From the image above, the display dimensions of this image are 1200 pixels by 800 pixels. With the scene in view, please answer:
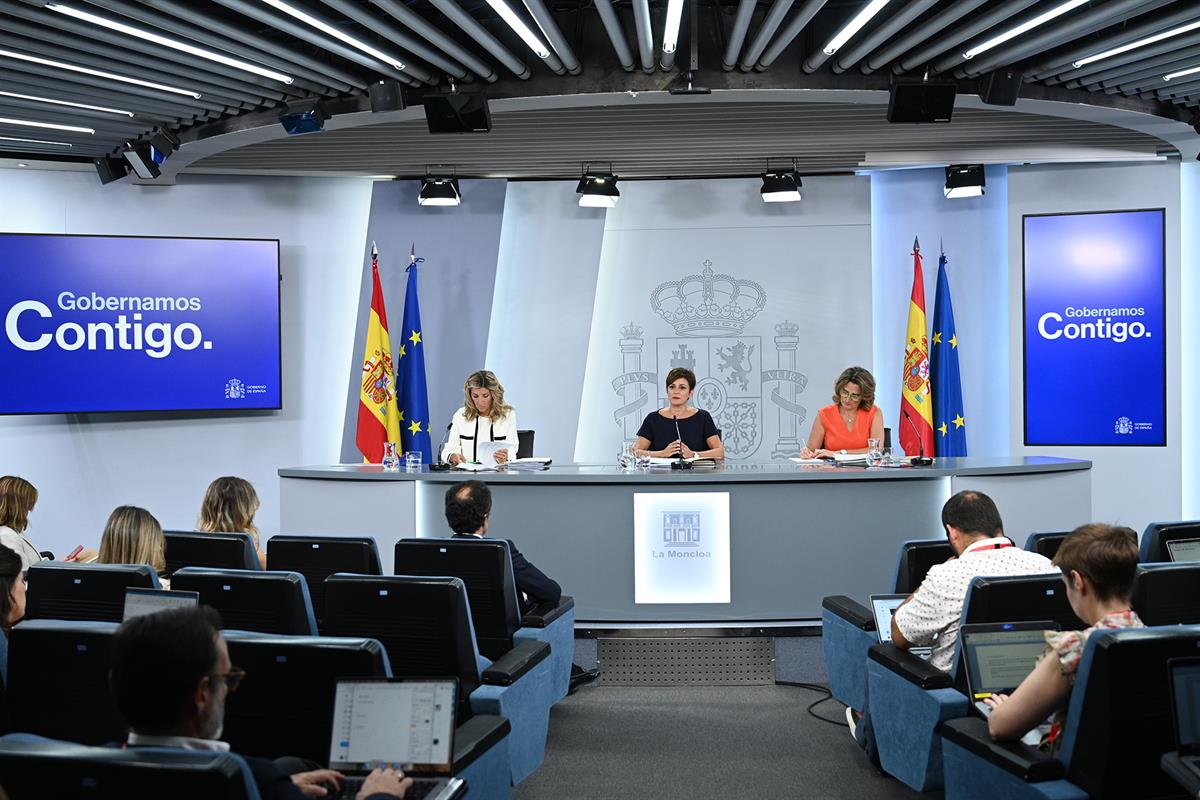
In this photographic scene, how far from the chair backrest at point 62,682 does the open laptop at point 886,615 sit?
2.46 m

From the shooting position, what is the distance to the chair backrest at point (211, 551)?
157 inches

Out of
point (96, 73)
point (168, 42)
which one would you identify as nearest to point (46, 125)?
point (96, 73)

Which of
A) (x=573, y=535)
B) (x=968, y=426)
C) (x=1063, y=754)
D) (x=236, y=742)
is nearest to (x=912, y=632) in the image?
(x=1063, y=754)

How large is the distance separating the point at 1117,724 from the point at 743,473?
3508mm

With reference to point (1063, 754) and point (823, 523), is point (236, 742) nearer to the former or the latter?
point (1063, 754)

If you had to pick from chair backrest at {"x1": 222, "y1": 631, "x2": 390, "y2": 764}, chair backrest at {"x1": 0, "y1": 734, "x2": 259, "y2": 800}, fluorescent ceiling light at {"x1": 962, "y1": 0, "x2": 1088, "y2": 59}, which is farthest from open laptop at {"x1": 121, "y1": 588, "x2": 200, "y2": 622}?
fluorescent ceiling light at {"x1": 962, "y1": 0, "x2": 1088, "y2": 59}

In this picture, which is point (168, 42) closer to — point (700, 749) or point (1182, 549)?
point (700, 749)

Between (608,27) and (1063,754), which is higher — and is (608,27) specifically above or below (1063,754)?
above

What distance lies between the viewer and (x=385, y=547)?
617 cm

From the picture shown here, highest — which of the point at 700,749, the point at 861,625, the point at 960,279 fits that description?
the point at 960,279

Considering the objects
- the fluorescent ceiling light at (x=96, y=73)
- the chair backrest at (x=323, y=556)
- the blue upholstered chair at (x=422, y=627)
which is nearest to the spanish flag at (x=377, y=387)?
the fluorescent ceiling light at (x=96, y=73)

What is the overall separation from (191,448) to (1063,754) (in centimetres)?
759

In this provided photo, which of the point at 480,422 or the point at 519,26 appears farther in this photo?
the point at 480,422

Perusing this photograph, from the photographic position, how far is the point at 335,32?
518 cm
